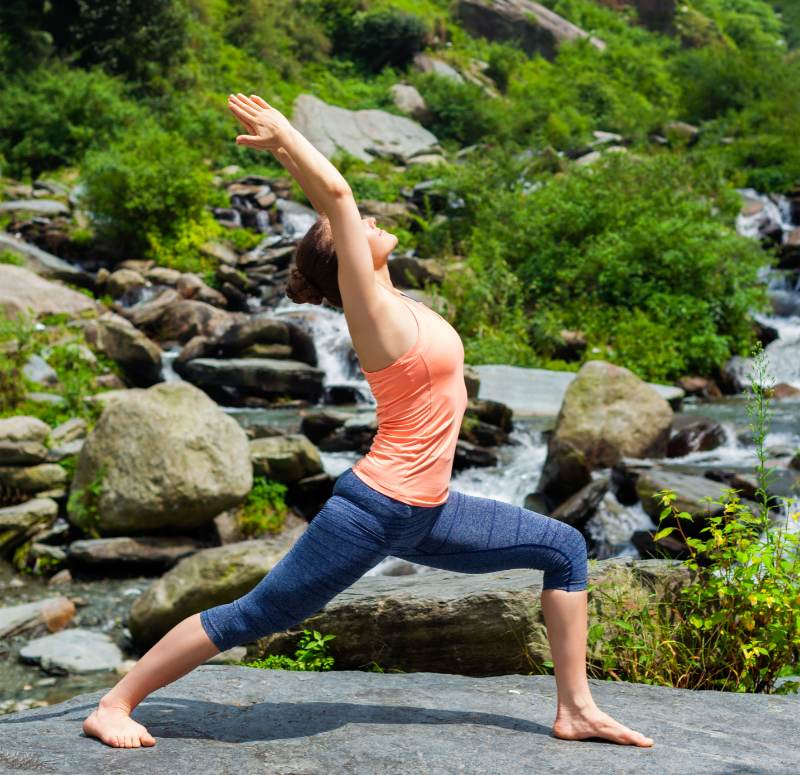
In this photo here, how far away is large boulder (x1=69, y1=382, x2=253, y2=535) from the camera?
8.31 metres

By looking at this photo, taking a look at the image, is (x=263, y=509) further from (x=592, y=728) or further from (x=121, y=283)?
(x=121, y=283)

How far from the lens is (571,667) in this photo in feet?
9.35

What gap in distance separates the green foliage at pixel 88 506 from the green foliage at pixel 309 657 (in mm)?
4498

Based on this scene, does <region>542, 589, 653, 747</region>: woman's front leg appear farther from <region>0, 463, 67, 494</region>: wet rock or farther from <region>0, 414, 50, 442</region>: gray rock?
<region>0, 414, 50, 442</region>: gray rock

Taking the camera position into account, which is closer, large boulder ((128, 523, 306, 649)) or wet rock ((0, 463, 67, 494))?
large boulder ((128, 523, 306, 649))

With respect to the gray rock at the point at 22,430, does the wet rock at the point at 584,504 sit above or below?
above

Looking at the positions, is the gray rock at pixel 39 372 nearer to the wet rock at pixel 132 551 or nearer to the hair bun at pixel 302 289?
the wet rock at pixel 132 551

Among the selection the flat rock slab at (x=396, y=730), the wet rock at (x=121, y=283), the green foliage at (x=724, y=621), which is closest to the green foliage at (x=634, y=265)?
the wet rock at (x=121, y=283)

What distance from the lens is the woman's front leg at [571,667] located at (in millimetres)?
2783

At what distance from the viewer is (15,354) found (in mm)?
11875

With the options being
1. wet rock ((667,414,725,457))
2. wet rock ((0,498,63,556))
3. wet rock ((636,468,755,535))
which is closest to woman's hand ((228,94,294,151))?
wet rock ((636,468,755,535))

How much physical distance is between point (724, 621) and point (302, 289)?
6.71 feet

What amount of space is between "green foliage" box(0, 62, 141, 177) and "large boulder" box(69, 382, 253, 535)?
1672 centimetres

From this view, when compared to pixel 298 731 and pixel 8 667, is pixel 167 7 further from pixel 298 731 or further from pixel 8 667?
pixel 298 731
